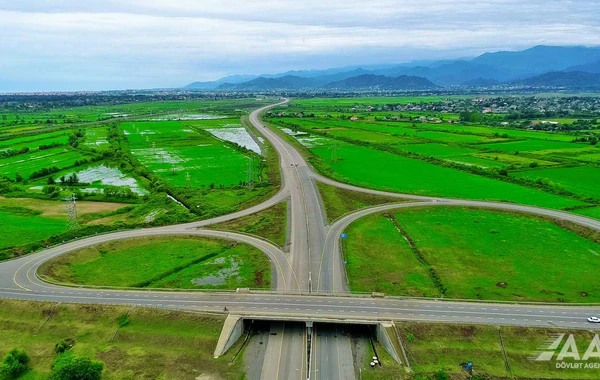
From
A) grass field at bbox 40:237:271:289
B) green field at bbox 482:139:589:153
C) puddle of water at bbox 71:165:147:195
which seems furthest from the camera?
green field at bbox 482:139:589:153

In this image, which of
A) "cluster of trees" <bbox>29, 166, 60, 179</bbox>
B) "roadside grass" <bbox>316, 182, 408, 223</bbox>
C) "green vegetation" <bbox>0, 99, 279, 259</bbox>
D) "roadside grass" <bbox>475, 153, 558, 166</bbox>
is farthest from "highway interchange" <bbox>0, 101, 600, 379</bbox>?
"roadside grass" <bbox>475, 153, 558, 166</bbox>

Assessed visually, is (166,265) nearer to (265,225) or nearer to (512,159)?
(265,225)

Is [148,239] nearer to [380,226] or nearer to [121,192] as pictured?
[121,192]

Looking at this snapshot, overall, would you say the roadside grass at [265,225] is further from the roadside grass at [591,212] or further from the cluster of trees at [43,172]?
the cluster of trees at [43,172]

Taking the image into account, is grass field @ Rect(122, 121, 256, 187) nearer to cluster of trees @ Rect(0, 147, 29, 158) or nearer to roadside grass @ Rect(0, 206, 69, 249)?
roadside grass @ Rect(0, 206, 69, 249)

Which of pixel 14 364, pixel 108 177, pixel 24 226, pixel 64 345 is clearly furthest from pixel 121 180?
pixel 14 364

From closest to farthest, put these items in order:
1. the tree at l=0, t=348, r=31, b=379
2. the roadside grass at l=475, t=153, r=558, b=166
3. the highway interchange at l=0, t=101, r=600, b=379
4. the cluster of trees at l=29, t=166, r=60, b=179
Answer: the tree at l=0, t=348, r=31, b=379, the highway interchange at l=0, t=101, r=600, b=379, the cluster of trees at l=29, t=166, r=60, b=179, the roadside grass at l=475, t=153, r=558, b=166

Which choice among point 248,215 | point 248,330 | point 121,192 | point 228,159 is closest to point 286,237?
point 248,215
